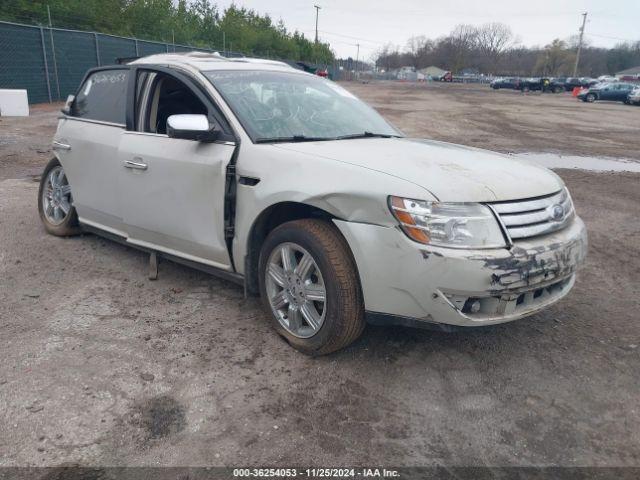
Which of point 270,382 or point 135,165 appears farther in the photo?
point 135,165

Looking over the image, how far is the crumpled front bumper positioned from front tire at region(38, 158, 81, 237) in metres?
3.26

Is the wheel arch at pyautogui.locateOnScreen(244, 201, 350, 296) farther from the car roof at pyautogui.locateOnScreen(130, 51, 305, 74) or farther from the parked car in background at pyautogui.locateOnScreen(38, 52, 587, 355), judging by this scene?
the car roof at pyautogui.locateOnScreen(130, 51, 305, 74)

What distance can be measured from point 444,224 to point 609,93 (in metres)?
43.8

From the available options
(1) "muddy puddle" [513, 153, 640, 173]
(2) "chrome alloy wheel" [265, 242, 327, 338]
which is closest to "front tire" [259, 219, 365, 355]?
(2) "chrome alloy wheel" [265, 242, 327, 338]

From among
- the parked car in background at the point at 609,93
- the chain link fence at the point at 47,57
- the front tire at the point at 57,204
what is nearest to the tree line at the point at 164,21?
the chain link fence at the point at 47,57

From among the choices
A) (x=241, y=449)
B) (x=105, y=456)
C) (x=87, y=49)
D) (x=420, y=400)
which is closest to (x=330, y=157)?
(x=420, y=400)

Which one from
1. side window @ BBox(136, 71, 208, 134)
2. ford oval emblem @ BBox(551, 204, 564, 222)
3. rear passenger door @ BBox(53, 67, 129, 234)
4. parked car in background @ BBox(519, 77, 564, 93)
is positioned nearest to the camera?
ford oval emblem @ BBox(551, 204, 564, 222)

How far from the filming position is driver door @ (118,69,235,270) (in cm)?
348

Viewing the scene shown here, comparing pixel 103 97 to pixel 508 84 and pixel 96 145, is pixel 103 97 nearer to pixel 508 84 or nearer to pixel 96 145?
pixel 96 145

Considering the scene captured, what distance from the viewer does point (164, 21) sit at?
33594mm

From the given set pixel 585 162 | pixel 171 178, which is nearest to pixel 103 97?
pixel 171 178

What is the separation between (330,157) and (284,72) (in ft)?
5.01

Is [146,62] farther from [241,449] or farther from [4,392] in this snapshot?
[241,449]

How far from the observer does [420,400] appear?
9.11 feet
